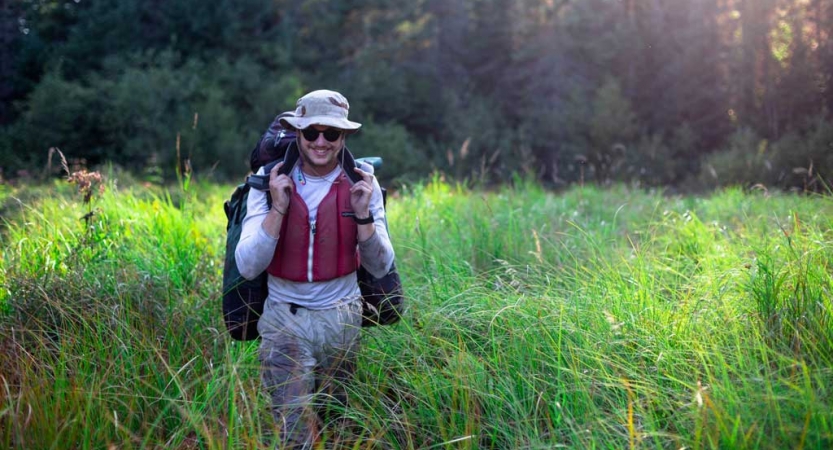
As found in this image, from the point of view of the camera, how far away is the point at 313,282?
3.39 metres

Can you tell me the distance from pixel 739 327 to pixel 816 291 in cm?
42

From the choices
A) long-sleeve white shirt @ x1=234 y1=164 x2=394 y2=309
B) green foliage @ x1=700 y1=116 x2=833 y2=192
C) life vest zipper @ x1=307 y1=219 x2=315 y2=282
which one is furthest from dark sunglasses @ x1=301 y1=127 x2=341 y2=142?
green foliage @ x1=700 y1=116 x2=833 y2=192

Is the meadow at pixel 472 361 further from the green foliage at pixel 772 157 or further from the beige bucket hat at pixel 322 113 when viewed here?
the green foliage at pixel 772 157

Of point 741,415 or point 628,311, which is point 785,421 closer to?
point 741,415

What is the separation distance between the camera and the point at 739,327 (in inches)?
130

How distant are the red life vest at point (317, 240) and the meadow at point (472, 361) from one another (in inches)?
21.0

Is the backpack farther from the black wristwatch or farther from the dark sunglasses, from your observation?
the black wristwatch

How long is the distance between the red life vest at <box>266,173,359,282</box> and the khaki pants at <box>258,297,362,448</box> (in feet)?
0.61

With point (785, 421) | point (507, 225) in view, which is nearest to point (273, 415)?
point (785, 421)

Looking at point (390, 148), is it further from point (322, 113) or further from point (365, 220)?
point (365, 220)

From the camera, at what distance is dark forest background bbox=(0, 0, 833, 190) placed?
928 inches

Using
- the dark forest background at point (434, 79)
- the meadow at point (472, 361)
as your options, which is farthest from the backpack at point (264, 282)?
the dark forest background at point (434, 79)

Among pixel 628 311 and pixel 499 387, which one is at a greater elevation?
pixel 628 311

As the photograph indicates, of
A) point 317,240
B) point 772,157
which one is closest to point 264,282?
point 317,240
